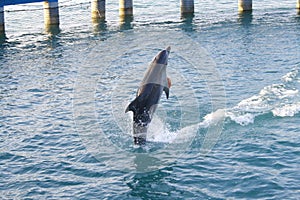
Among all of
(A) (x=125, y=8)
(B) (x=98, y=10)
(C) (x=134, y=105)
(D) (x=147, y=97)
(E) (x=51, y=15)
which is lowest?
(C) (x=134, y=105)

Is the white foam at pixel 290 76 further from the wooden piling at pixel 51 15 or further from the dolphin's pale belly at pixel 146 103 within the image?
the wooden piling at pixel 51 15

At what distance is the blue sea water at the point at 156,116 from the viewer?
24922 mm

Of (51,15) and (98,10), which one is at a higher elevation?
(98,10)

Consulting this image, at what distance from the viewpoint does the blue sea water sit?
981 inches

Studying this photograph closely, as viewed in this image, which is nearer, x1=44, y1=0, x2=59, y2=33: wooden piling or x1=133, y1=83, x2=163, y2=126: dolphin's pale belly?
x1=133, y1=83, x2=163, y2=126: dolphin's pale belly

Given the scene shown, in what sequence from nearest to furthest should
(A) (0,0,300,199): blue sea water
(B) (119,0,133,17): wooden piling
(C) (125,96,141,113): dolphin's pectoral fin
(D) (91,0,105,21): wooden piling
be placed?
(C) (125,96,141,113): dolphin's pectoral fin < (A) (0,0,300,199): blue sea water < (D) (91,0,105,21): wooden piling < (B) (119,0,133,17): wooden piling

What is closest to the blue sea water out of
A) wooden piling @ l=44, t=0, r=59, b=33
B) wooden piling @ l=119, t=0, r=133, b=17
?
wooden piling @ l=44, t=0, r=59, b=33

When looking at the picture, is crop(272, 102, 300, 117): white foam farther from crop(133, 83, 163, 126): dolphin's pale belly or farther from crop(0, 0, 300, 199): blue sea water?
crop(133, 83, 163, 126): dolphin's pale belly

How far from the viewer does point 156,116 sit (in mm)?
32406

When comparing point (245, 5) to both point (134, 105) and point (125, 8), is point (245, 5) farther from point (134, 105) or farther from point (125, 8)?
point (134, 105)

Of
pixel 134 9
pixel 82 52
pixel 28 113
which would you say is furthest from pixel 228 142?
pixel 134 9

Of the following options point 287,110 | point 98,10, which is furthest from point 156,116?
point 98,10

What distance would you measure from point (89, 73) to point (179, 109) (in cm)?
1418

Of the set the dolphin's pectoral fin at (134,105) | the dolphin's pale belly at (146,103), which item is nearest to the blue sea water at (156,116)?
the dolphin's pale belly at (146,103)
